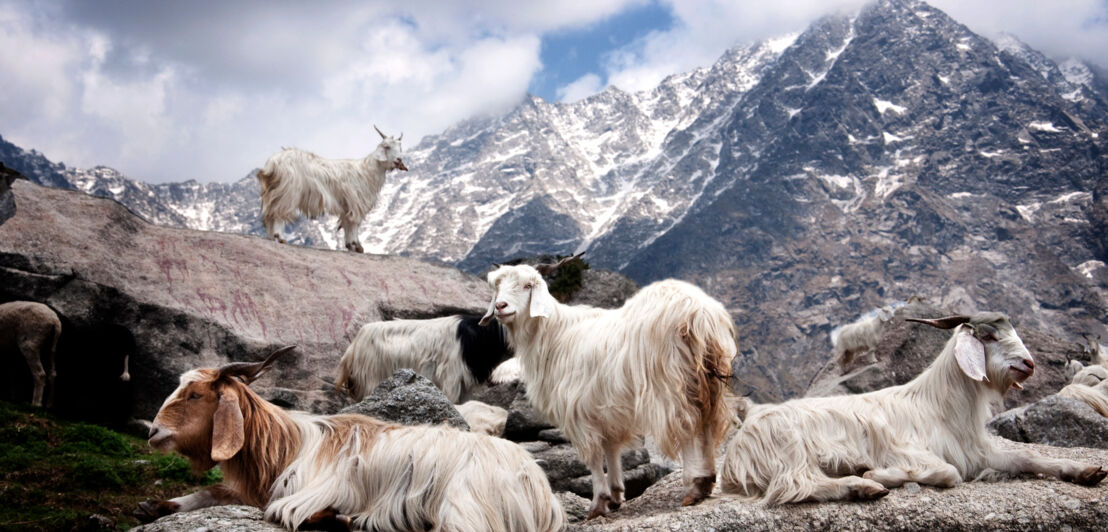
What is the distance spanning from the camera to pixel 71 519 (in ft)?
19.2

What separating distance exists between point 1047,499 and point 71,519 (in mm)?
6688

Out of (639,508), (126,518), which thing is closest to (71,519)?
(126,518)

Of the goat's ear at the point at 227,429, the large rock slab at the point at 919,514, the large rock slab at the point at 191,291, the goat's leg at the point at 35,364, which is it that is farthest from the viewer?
the large rock slab at the point at 191,291

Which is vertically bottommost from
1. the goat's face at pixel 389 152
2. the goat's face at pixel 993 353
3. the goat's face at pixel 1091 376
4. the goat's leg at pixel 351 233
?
the goat's face at pixel 1091 376

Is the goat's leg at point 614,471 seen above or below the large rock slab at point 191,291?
below

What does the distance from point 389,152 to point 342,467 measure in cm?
1106

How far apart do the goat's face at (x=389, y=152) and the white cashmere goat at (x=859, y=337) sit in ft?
36.0

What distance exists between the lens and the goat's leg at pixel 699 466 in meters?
5.53

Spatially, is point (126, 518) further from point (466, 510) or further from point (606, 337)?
point (606, 337)

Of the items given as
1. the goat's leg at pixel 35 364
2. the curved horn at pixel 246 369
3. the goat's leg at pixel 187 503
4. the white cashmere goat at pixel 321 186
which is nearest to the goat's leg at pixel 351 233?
the white cashmere goat at pixel 321 186

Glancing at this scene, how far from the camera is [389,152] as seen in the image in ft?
49.1

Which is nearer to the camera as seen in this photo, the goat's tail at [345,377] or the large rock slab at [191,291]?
the large rock slab at [191,291]

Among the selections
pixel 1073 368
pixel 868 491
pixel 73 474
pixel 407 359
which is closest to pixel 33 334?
pixel 73 474

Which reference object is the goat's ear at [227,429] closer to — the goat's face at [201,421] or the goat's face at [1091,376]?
the goat's face at [201,421]
